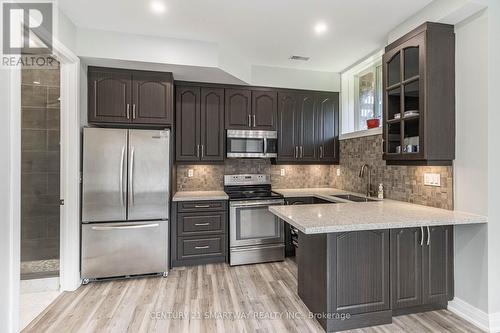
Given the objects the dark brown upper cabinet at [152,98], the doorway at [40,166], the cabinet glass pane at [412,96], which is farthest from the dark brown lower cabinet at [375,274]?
the doorway at [40,166]

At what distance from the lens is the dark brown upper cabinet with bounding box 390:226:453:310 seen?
210 cm

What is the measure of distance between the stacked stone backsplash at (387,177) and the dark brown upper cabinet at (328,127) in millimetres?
133

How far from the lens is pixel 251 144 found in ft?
12.2

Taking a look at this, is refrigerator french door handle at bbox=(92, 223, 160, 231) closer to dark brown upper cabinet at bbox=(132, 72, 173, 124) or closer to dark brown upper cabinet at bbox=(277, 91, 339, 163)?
dark brown upper cabinet at bbox=(132, 72, 173, 124)

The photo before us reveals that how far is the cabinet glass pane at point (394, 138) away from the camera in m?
2.48

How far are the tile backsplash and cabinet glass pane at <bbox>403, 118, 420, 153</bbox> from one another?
1.16 ft

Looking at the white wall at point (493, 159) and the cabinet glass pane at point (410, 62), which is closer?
the white wall at point (493, 159)

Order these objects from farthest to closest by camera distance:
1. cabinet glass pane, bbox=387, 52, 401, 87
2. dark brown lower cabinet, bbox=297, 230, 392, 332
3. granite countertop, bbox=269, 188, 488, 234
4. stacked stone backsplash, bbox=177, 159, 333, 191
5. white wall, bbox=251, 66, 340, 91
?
stacked stone backsplash, bbox=177, 159, 333, 191
white wall, bbox=251, 66, 340, 91
cabinet glass pane, bbox=387, 52, 401, 87
dark brown lower cabinet, bbox=297, 230, 392, 332
granite countertop, bbox=269, 188, 488, 234

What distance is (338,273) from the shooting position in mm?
1949

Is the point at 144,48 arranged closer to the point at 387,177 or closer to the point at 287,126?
the point at 287,126

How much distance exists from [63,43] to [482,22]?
360cm

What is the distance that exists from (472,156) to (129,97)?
11.4ft

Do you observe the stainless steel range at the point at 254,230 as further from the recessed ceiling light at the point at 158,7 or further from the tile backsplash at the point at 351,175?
the recessed ceiling light at the point at 158,7

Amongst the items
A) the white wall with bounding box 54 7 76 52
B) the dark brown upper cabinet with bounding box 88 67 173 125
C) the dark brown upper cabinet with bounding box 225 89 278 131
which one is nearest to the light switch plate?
the dark brown upper cabinet with bounding box 225 89 278 131
